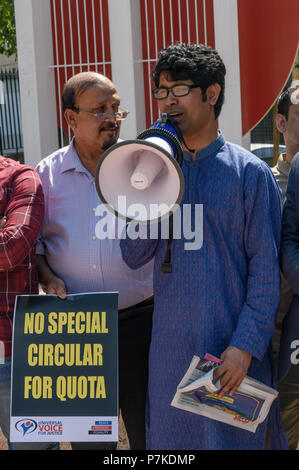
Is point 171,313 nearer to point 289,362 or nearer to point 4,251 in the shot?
point 289,362

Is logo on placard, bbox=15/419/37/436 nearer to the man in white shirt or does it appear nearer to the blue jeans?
the blue jeans

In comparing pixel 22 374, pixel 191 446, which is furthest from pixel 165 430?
pixel 22 374

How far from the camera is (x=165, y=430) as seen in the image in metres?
2.57

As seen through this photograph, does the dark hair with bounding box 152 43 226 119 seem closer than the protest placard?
Yes

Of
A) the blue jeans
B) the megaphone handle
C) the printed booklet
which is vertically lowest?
the blue jeans

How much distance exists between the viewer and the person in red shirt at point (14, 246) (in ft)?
8.91

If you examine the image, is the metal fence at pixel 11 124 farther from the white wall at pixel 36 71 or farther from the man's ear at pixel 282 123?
the man's ear at pixel 282 123

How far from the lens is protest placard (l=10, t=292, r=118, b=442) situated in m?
2.63

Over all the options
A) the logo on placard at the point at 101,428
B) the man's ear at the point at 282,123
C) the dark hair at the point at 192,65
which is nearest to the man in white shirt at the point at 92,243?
the logo on placard at the point at 101,428

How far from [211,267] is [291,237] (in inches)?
13.2

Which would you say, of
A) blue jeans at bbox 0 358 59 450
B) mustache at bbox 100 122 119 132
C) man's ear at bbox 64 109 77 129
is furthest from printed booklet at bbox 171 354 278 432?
man's ear at bbox 64 109 77 129

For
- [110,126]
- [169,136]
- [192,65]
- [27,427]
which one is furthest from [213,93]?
[27,427]

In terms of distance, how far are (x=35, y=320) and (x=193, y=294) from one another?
2.21ft
